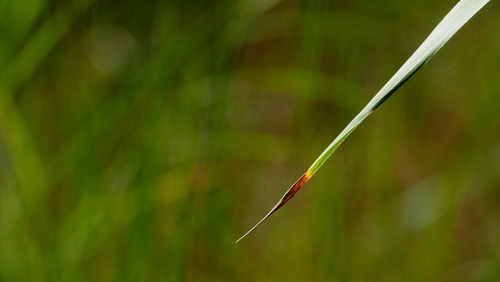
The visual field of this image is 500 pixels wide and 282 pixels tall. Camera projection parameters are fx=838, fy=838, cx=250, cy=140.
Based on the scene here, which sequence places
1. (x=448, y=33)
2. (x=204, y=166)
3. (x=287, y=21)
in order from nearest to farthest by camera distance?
1. (x=448, y=33)
2. (x=204, y=166)
3. (x=287, y=21)

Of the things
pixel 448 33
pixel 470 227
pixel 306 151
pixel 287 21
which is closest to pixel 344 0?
pixel 287 21

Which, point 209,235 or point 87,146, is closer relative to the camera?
point 87,146

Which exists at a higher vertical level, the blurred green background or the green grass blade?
the green grass blade

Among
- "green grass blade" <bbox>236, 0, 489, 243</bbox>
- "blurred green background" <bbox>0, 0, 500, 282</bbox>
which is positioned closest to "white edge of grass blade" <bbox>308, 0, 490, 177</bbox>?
"green grass blade" <bbox>236, 0, 489, 243</bbox>

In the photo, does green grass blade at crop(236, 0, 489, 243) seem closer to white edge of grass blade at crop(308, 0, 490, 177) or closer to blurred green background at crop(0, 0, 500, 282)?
white edge of grass blade at crop(308, 0, 490, 177)

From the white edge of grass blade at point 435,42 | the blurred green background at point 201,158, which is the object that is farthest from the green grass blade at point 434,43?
the blurred green background at point 201,158

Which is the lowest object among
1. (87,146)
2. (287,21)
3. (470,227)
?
(470,227)

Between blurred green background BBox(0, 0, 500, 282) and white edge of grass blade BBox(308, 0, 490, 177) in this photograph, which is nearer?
white edge of grass blade BBox(308, 0, 490, 177)

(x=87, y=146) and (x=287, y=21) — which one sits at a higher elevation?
(x=87, y=146)

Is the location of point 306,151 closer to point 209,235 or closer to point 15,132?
point 209,235

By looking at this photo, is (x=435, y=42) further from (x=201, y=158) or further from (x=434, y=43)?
(x=201, y=158)

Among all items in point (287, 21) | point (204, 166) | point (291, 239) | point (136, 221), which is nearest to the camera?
point (136, 221)
